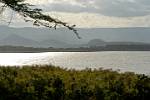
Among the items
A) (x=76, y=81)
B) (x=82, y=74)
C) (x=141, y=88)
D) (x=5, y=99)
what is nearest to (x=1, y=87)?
(x=5, y=99)

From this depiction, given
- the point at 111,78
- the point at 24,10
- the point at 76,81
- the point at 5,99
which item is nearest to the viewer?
the point at 5,99

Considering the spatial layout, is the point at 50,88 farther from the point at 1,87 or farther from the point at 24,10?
the point at 24,10

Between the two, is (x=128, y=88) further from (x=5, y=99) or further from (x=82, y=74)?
(x=5, y=99)

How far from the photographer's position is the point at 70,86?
44.2 ft

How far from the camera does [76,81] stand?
13906mm

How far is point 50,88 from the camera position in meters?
13.1

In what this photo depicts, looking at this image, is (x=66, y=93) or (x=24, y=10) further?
(x=24, y=10)

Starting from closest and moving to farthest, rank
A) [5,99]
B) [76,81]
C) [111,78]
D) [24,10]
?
1. [5,99]
2. [76,81]
3. [111,78]
4. [24,10]

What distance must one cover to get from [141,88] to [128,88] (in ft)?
1.91

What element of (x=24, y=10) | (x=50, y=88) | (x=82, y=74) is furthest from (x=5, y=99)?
(x=24, y=10)

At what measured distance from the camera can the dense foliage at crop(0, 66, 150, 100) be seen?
1295 centimetres

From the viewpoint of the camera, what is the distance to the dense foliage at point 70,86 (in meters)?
13.0

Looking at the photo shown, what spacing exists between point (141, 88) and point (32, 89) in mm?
3385

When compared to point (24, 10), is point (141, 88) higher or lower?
lower
